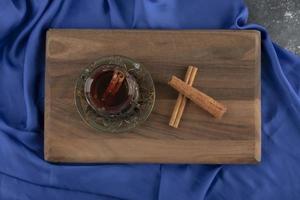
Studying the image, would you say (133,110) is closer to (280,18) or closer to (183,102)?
(183,102)

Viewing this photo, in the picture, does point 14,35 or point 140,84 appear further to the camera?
point 14,35

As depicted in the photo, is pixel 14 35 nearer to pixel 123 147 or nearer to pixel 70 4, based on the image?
pixel 70 4

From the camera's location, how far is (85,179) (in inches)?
36.1

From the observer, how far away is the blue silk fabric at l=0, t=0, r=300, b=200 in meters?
0.91

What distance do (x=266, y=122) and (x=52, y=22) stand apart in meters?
0.44

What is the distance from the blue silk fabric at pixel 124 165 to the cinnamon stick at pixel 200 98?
0.13 metres

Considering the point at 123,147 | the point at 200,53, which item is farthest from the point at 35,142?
the point at 200,53

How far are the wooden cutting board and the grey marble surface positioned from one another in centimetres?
14

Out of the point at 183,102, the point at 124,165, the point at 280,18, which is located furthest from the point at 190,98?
the point at 280,18

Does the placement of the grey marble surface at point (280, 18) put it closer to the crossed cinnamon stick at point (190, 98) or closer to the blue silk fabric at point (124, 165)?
the blue silk fabric at point (124, 165)

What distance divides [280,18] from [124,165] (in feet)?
1.41

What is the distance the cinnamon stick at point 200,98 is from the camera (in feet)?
2.76

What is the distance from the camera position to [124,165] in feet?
3.00

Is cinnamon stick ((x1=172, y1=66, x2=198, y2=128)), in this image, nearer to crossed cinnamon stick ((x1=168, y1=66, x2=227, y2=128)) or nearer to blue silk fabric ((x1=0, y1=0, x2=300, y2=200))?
crossed cinnamon stick ((x1=168, y1=66, x2=227, y2=128))
